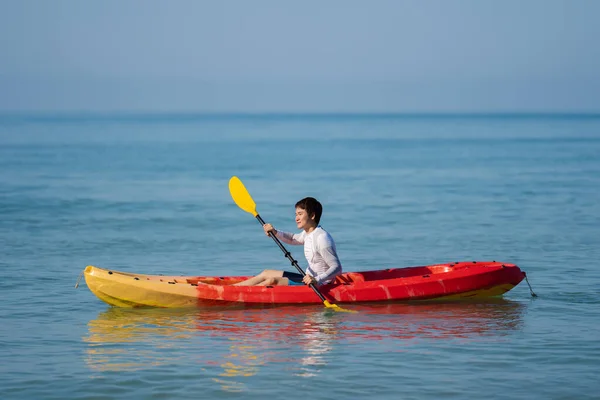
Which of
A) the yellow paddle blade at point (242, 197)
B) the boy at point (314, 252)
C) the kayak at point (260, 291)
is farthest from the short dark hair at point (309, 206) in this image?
the yellow paddle blade at point (242, 197)

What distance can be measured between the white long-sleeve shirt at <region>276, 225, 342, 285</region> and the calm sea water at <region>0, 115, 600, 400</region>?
0.36m

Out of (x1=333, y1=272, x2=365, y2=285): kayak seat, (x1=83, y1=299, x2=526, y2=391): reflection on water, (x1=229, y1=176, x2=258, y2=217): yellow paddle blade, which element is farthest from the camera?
(x1=229, y1=176, x2=258, y2=217): yellow paddle blade

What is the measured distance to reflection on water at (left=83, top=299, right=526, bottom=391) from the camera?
26.7 ft

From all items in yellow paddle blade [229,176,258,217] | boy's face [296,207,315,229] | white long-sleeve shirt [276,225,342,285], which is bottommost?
white long-sleeve shirt [276,225,342,285]

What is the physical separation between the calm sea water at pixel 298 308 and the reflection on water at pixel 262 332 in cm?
3

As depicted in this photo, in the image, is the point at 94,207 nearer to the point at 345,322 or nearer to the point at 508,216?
the point at 508,216

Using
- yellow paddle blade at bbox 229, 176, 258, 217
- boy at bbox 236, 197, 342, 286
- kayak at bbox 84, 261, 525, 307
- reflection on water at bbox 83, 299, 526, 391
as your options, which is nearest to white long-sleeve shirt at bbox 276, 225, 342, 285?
boy at bbox 236, 197, 342, 286

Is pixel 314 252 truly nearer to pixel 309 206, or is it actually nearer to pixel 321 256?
pixel 321 256

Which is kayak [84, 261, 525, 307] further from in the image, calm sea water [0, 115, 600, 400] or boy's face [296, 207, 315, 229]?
boy's face [296, 207, 315, 229]

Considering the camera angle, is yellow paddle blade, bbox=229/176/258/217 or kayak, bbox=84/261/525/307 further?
yellow paddle blade, bbox=229/176/258/217

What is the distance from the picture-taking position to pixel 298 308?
10188mm

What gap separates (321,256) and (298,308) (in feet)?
1.88

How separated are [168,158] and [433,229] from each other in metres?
27.5

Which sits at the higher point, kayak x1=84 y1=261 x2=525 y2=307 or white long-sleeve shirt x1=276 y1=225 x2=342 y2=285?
white long-sleeve shirt x1=276 y1=225 x2=342 y2=285
